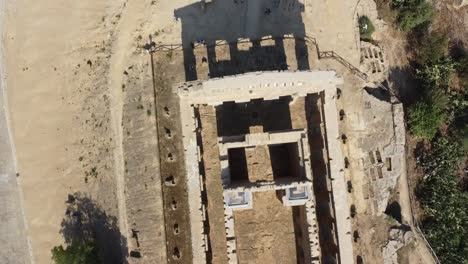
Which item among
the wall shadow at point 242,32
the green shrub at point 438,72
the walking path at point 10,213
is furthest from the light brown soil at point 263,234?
the green shrub at point 438,72

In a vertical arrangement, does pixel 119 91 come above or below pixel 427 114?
above

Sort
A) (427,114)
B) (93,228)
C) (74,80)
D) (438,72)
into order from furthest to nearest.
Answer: (438,72) < (427,114) < (74,80) < (93,228)

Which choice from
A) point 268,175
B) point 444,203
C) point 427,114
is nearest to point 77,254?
point 268,175

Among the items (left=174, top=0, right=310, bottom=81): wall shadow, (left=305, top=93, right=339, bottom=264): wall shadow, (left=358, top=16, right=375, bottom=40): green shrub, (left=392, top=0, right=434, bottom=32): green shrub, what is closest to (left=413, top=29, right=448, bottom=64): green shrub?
(left=392, top=0, right=434, bottom=32): green shrub

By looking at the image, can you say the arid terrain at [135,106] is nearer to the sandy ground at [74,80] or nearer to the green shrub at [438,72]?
the sandy ground at [74,80]

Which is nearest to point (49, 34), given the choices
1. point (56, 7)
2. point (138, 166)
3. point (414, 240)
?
point (56, 7)

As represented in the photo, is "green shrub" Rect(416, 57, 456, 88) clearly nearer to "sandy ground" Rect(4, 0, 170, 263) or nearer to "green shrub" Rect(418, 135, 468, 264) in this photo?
"green shrub" Rect(418, 135, 468, 264)

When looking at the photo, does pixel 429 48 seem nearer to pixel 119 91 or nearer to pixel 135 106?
pixel 135 106
